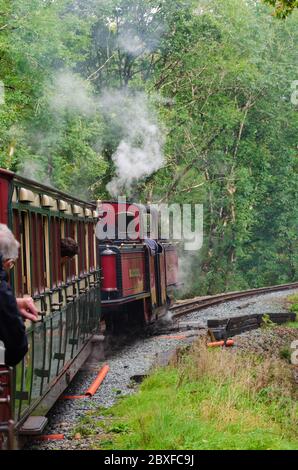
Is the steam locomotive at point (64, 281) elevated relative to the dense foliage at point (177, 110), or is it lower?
lower

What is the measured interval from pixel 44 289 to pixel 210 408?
1937mm

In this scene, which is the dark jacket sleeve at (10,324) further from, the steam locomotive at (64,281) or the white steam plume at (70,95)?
the white steam plume at (70,95)

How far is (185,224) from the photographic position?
35906 mm

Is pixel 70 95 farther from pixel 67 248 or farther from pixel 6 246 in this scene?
pixel 6 246

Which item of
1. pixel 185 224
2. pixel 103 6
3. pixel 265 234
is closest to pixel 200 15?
pixel 103 6

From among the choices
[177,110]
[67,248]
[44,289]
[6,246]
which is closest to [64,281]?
[67,248]

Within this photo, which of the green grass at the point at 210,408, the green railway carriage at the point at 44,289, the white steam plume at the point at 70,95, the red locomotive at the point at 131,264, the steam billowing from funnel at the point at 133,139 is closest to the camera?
the green railway carriage at the point at 44,289

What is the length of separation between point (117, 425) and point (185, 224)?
28.2 m

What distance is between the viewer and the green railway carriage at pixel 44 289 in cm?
654

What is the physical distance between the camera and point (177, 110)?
30.9m

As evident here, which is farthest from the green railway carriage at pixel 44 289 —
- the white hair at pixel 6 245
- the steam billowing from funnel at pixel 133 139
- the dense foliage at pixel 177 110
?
the steam billowing from funnel at pixel 133 139

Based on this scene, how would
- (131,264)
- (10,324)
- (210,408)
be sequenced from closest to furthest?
(10,324) → (210,408) → (131,264)

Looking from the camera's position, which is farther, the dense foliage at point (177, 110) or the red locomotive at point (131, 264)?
the dense foliage at point (177, 110)

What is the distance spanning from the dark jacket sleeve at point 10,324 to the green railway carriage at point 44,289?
18.5 inches
